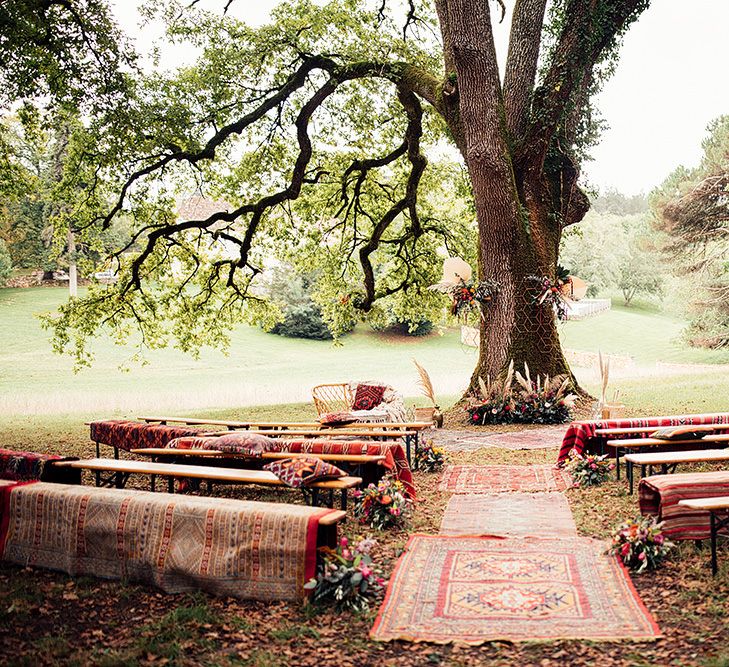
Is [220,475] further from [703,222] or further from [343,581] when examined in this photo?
[703,222]

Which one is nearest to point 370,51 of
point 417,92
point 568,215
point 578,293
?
point 417,92

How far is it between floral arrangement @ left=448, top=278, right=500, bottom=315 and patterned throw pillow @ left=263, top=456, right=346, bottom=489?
7865mm

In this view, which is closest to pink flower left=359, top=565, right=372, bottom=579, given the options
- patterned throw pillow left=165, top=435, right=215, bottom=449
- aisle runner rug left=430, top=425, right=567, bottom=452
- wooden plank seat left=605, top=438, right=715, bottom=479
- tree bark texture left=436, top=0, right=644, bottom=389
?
patterned throw pillow left=165, top=435, right=215, bottom=449

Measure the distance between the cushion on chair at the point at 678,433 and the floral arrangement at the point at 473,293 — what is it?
568cm

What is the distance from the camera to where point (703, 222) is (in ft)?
85.2

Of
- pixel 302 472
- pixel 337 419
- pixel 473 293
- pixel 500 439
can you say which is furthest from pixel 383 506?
pixel 473 293

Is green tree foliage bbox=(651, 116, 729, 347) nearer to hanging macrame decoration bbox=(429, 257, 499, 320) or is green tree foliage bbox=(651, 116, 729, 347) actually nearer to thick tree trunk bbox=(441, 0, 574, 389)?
thick tree trunk bbox=(441, 0, 574, 389)

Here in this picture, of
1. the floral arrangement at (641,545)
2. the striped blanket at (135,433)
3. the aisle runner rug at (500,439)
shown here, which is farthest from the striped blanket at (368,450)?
the aisle runner rug at (500,439)

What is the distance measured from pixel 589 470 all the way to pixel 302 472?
11.6 ft

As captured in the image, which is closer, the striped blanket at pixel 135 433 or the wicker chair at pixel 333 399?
the striped blanket at pixel 135 433

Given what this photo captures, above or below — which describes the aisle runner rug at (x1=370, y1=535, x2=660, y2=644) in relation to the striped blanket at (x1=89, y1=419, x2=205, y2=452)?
below

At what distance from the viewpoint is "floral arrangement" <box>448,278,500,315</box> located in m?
13.7

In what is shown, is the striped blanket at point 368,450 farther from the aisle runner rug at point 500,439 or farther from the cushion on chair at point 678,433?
the aisle runner rug at point 500,439

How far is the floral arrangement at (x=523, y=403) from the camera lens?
1302 centimetres
